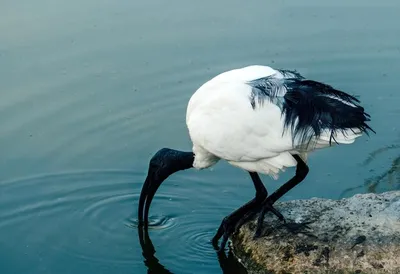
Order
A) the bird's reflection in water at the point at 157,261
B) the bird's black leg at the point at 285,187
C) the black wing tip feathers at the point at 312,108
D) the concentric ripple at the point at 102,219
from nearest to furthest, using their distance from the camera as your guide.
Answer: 1. the black wing tip feathers at the point at 312,108
2. the bird's black leg at the point at 285,187
3. the bird's reflection in water at the point at 157,261
4. the concentric ripple at the point at 102,219

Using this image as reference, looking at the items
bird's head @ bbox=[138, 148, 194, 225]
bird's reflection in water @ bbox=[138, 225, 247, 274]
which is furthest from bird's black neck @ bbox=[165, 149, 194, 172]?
bird's reflection in water @ bbox=[138, 225, 247, 274]

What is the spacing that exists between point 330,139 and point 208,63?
4.64 metres

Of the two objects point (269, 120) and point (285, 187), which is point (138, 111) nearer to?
point (285, 187)

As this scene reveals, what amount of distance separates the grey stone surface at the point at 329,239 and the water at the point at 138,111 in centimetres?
46

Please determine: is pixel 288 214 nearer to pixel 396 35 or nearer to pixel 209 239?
pixel 209 239

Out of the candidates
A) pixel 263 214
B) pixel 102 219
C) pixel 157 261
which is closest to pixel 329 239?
pixel 263 214

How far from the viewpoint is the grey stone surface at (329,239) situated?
22.7 ft

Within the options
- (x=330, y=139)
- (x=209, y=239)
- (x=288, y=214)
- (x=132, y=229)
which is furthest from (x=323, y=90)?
(x=132, y=229)

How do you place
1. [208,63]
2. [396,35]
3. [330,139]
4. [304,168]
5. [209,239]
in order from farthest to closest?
[396,35], [208,63], [209,239], [304,168], [330,139]

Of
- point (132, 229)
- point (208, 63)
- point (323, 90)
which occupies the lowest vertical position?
point (132, 229)

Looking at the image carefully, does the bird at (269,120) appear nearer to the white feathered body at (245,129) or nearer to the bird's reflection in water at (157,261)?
the white feathered body at (245,129)

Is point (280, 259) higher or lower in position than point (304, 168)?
lower

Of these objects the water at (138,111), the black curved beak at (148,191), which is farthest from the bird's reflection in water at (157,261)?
the black curved beak at (148,191)

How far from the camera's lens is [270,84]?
7.14m
